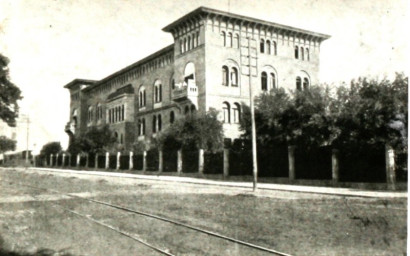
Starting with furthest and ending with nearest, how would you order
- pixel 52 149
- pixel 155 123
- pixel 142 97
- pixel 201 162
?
pixel 52 149, pixel 142 97, pixel 155 123, pixel 201 162

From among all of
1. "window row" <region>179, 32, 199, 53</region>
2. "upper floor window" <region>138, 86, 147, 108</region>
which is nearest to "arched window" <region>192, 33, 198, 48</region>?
"window row" <region>179, 32, 199, 53</region>

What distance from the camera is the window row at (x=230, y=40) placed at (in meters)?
36.7

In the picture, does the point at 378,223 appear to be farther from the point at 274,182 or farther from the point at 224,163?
the point at 224,163

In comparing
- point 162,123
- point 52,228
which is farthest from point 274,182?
point 162,123

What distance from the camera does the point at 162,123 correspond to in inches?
1734

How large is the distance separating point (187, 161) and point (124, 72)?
26207mm

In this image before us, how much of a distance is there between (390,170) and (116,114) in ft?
137

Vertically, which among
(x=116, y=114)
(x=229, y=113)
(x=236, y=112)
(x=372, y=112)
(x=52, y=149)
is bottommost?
(x=52, y=149)

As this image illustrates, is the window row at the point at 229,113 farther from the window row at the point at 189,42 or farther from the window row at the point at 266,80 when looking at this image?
the window row at the point at 189,42

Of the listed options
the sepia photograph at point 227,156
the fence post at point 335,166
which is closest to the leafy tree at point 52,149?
the sepia photograph at point 227,156

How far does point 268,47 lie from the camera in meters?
38.4

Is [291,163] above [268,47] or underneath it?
underneath

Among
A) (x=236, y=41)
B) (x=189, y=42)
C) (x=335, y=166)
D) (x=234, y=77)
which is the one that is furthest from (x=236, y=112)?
(x=335, y=166)

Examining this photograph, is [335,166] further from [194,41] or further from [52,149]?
[52,149]
